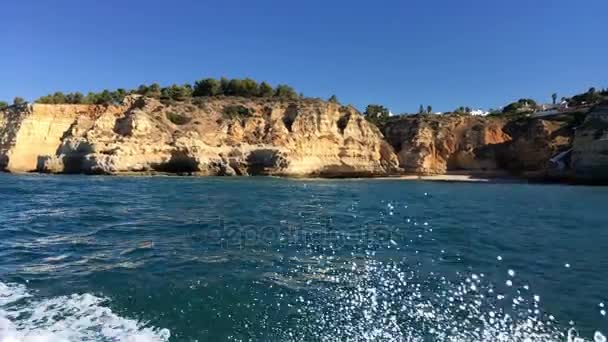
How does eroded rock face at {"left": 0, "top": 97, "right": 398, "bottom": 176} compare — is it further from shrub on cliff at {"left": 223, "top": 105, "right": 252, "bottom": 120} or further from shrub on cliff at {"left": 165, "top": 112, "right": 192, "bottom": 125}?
shrub on cliff at {"left": 223, "top": 105, "right": 252, "bottom": 120}

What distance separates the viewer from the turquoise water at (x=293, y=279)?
556 centimetres

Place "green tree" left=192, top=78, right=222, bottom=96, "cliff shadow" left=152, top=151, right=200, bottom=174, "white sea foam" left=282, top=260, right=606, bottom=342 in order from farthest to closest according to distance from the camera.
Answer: "green tree" left=192, top=78, right=222, bottom=96 → "cliff shadow" left=152, top=151, right=200, bottom=174 → "white sea foam" left=282, top=260, right=606, bottom=342

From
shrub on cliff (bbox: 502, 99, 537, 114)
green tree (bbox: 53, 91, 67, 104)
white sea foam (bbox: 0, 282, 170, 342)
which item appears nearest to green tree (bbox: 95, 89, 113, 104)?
green tree (bbox: 53, 91, 67, 104)

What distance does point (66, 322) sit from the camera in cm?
558

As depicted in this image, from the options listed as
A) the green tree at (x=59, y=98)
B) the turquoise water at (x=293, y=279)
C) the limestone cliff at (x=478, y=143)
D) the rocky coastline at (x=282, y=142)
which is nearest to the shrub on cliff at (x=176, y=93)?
the rocky coastline at (x=282, y=142)

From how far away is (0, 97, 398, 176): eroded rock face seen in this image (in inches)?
1703

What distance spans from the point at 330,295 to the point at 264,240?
434 cm

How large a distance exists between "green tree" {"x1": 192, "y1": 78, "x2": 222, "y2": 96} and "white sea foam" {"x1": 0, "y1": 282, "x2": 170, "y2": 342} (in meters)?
60.0

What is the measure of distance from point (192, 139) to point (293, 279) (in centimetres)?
3968

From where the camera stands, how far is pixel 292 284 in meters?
7.22

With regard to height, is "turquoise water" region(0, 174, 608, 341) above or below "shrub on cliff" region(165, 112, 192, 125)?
below

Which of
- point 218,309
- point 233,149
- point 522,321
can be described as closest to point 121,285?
point 218,309

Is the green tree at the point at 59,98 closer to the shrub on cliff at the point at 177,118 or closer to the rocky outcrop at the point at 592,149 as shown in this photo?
the shrub on cliff at the point at 177,118

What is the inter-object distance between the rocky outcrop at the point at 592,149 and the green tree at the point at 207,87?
47.5m
